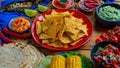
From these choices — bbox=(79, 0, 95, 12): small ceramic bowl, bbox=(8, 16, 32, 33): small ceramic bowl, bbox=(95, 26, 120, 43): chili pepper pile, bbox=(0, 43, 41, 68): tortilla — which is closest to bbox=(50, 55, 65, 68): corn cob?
bbox=(0, 43, 41, 68): tortilla

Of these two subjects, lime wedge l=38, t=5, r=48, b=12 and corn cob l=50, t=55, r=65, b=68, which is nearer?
corn cob l=50, t=55, r=65, b=68

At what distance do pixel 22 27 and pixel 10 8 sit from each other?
324 mm

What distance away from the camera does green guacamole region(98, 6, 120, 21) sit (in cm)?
208

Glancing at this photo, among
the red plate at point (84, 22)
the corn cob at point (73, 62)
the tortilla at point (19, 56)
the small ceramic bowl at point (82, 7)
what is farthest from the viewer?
the small ceramic bowl at point (82, 7)

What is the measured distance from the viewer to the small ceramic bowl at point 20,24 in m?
2.13

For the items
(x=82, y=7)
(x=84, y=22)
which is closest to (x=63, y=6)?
(x=82, y=7)

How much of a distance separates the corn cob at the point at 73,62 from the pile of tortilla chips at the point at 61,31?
0.69 feet

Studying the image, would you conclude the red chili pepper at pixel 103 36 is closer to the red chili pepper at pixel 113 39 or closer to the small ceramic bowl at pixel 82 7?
the red chili pepper at pixel 113 39

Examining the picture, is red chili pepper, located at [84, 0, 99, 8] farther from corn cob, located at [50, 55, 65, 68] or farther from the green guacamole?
corn cob, located at [50, 55, 65, 68]

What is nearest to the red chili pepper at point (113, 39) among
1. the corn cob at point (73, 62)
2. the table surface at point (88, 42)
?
the table surface at point (88, 42)

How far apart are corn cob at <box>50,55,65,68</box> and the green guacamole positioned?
57cm

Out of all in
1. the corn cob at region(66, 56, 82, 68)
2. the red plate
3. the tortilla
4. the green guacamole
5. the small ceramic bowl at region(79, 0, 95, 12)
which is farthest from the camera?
the small ceramic bowl at region(79, 0, 95, 12)

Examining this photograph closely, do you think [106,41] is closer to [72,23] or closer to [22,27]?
[72,23]

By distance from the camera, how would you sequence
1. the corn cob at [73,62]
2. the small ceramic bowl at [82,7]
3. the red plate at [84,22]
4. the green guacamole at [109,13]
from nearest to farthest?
1. the corn cob at [73,62]
2. the red plate at [84,22]
3. the green guacamole at [109,13]
4. the small ceramic bowl at [82,7]
